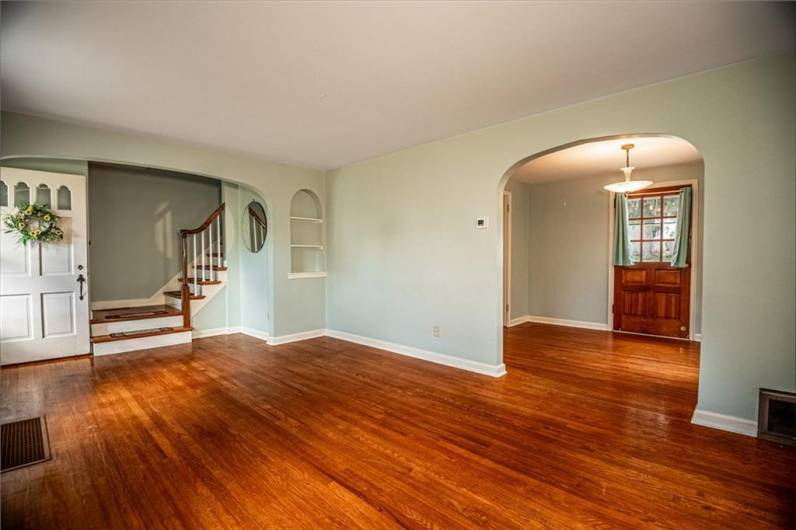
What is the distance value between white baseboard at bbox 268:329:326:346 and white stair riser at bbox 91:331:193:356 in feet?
4.18

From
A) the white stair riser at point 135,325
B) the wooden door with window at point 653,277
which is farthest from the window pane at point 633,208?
the white stair riser at point 135,325

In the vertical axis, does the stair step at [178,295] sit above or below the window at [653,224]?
below

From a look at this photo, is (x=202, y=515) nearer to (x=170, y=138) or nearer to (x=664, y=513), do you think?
(x=664, y=513)

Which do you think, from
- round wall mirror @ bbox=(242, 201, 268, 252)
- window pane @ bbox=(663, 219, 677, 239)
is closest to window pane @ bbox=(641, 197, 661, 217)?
window pane @ bbox=(663, 219, 677, 239)

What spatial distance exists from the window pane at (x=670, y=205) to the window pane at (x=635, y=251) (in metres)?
0.58

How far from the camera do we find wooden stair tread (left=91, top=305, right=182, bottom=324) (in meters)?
4.79

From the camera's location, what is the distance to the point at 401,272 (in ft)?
15.4

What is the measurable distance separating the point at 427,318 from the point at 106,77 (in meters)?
3.66

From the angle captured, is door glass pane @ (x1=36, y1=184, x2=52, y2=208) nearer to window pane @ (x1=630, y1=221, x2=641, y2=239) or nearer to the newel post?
the newel post

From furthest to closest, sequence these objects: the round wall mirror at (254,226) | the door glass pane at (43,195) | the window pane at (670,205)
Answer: the round wall mirror at (254,226) < the window pane at (670,205) < the door glass pane at (43,195)

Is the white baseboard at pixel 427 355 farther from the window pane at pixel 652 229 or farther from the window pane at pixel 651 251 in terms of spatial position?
the window pane at pixel 652 229

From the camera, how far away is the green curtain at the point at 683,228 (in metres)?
5.30

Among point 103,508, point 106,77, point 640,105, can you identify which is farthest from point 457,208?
point 103,508

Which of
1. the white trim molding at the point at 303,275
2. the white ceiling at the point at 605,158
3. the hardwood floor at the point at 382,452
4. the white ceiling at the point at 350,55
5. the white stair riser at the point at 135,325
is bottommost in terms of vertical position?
the hardwood floor at the point at 382,452
